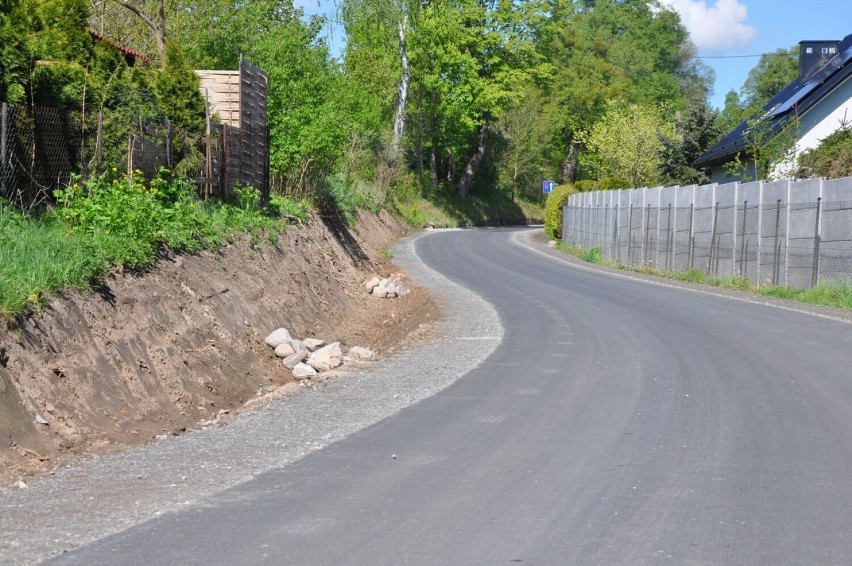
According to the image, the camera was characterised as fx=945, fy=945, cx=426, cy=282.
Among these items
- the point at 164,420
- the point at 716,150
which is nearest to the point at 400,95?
the point at 716,150

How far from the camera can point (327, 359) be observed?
43.3ft

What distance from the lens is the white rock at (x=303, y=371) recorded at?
42.2 feet

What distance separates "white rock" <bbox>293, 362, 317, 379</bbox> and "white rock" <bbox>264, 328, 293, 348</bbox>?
4.78ft

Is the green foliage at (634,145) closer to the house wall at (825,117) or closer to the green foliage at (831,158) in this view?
the house wall at (825,117)

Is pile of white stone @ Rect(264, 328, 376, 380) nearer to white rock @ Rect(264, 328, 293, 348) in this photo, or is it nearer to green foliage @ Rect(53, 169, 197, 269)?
white rock @ Rect(264, 328, 293, 348)

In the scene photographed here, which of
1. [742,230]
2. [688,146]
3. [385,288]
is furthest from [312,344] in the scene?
[688,146]

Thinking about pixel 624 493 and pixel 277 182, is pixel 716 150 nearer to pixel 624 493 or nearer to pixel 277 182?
pixel 277 182

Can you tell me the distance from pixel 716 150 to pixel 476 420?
36.9 m

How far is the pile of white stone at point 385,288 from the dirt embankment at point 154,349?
181 inches

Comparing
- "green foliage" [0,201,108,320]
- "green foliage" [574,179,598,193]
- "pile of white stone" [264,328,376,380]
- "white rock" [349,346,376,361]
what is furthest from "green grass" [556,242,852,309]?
"green foliage" [574,179,598,193]

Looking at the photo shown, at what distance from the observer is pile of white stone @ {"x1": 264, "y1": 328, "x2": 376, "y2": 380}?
516 inches

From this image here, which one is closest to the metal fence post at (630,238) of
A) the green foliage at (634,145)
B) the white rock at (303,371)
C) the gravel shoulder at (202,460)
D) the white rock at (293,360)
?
the green foliage at (634,145)

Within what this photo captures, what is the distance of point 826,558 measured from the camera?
514 cm

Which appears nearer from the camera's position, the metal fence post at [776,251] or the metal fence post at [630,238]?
the metal fence post at [776,251]
